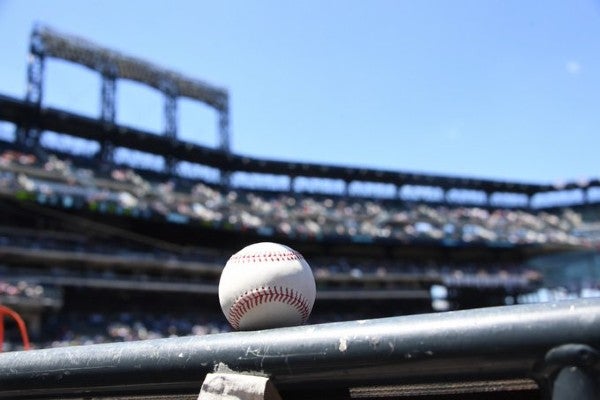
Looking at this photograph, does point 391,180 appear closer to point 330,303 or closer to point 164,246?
point 330,303

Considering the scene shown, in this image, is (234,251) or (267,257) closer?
(267,257)

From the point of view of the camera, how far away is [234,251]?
Answer: 34844mm

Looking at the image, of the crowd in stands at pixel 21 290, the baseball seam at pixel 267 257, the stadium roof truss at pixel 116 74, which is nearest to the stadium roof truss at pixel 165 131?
the stadium roof truss at pixel 116 74

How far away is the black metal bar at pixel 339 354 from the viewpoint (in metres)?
1.46

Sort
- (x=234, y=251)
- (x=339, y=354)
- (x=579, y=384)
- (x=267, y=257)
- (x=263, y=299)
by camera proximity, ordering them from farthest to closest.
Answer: (x=234, y=251), (x=267, y=257), (x=263, y=299), (x=339, y=354), (x=579, y=384)

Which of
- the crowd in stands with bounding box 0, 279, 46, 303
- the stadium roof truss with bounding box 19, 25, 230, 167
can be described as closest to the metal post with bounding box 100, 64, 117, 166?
the stadium roof truss with bounding box 19, 25, 230, 167

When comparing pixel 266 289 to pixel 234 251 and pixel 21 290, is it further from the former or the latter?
pixel 234 251

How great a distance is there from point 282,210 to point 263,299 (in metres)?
35.2

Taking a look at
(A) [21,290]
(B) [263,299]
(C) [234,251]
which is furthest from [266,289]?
(C) [234,251]

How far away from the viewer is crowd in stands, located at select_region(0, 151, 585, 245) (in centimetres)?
2920

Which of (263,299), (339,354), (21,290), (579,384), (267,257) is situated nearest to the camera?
(579,384)

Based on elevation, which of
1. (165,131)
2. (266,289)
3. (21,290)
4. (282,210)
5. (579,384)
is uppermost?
(165,131)

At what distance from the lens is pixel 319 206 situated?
40156mm

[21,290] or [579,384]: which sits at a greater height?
[579,384]
